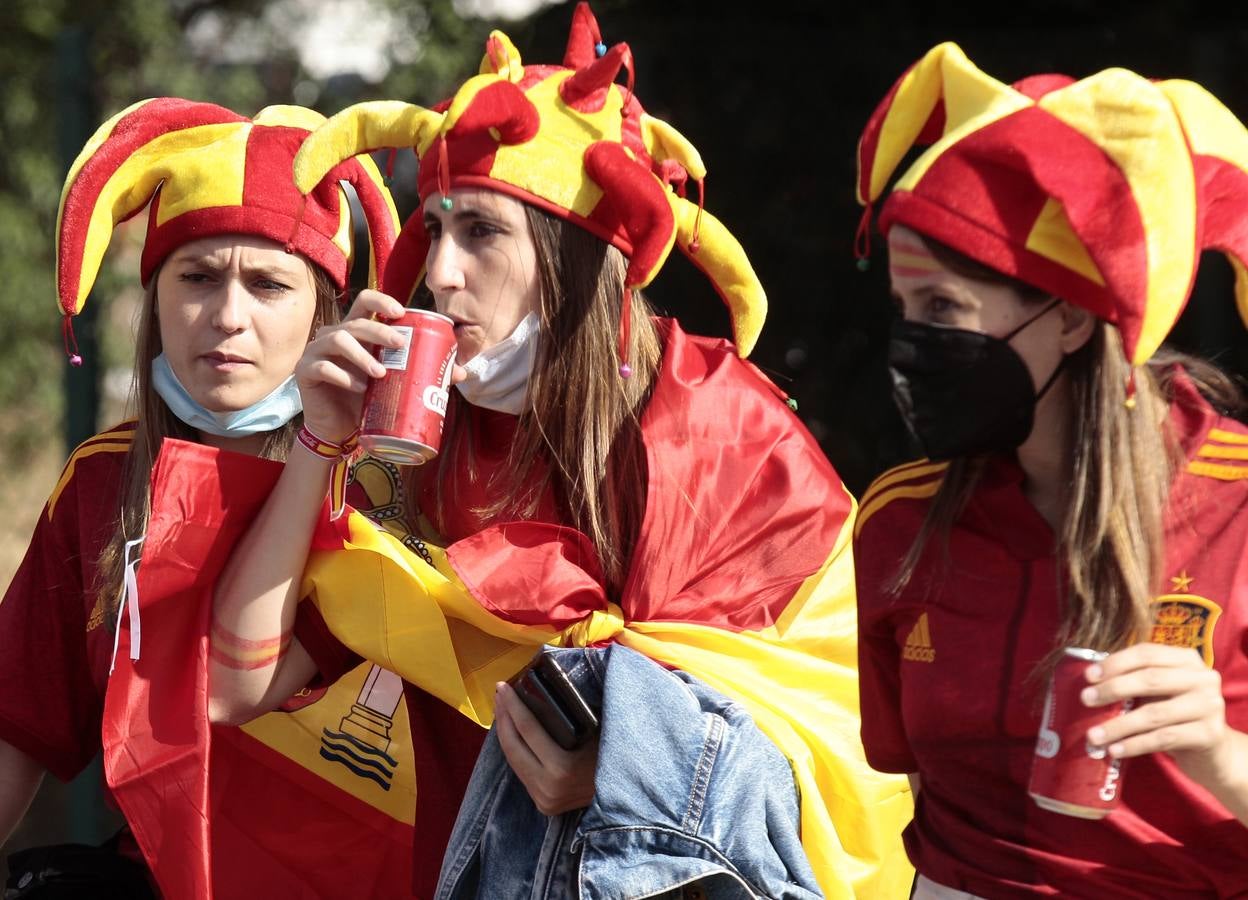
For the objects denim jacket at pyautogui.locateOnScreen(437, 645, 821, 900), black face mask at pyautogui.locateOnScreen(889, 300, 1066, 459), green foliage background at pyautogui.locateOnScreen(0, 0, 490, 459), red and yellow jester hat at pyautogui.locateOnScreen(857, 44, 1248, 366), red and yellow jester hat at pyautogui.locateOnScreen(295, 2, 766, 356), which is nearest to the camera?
red and yellow jester hat at pyautogui.locateOnScreen(857, 44, 1248, 366)

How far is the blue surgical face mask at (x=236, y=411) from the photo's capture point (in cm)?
321

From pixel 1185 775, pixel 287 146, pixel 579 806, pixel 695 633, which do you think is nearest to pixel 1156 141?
pixel 1185 775

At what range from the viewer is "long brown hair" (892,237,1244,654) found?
6.96 ft

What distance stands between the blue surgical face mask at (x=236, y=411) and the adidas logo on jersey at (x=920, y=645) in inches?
53.2

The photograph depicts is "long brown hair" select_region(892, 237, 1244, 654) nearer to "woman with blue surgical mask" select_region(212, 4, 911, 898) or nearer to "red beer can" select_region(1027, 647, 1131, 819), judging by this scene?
"red beer can" select_region(1027, 647, 1131, 819)

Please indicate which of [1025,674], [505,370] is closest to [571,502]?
[505,370]

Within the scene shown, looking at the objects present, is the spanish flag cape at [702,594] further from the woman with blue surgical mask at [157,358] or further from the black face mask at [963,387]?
the black face mask at [963,387]

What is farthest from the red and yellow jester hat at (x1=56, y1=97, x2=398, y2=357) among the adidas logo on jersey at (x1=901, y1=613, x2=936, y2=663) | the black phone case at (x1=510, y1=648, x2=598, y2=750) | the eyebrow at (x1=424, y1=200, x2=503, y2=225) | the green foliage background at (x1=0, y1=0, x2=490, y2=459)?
the green foliage background at (x1=0, y1=0, x2=490, y2=459)

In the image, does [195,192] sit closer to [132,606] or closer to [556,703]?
[132,606]

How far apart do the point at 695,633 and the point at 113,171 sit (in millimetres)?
1461

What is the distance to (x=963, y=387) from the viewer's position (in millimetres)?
2225

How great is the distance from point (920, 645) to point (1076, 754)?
0.44 metres

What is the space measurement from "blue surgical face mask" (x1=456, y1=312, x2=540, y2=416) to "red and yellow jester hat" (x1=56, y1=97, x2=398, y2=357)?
1.77 ft

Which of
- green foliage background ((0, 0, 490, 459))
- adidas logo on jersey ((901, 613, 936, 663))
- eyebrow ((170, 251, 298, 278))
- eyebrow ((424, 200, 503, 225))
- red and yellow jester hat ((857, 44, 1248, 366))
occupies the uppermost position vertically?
red and yellow jester hat ((857, 44, 1248, 366))
